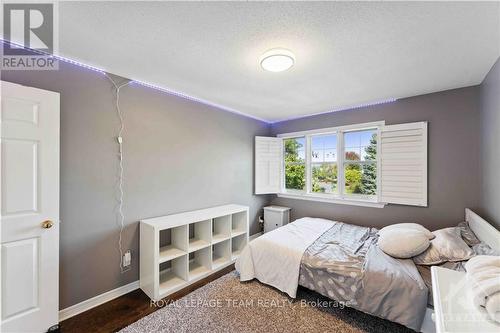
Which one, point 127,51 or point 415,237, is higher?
point 127,51

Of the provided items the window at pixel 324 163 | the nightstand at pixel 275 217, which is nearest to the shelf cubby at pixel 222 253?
the nightstand at pixel 275 217

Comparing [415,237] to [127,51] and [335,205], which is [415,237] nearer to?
[335,205]

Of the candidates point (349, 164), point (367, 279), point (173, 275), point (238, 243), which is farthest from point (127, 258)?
point (349, 164)

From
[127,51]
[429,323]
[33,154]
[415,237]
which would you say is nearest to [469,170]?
[415,237]

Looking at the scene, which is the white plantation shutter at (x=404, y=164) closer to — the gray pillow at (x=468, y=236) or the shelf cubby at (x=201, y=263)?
the gray pillow at (x=468, y=236)

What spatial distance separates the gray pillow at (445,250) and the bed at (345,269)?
14cm

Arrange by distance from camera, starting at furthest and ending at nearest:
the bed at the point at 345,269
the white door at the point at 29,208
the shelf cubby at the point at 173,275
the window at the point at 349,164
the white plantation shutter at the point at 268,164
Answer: the white plantation shutter at the point at 268,164 → the window at the point at 349,164 → the shelf cubby at the point at 173,275 → the bed at the point at 345,269 → the white door at the point at 29,208

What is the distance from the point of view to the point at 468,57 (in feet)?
6.02

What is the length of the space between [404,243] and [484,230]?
627mm

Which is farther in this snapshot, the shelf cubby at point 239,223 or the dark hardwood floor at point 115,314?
the shelf cubby at point 239,223

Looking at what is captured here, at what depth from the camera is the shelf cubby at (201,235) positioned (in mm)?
2666

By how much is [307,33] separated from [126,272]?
2.97 meters

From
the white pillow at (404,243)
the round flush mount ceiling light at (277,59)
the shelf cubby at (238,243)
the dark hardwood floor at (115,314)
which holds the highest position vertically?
the round flush mount ceiling light at (277,59)

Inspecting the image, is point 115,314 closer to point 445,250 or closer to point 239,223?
point 239,223
